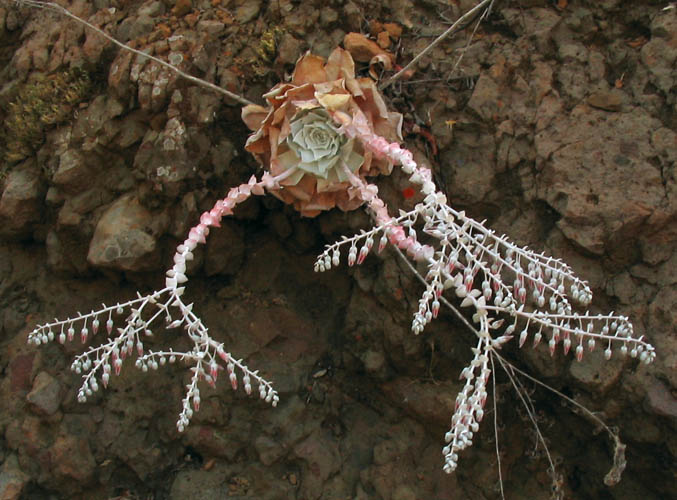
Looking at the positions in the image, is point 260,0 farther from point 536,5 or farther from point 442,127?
point 536,5

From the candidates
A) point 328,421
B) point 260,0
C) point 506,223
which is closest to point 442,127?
point 506,223

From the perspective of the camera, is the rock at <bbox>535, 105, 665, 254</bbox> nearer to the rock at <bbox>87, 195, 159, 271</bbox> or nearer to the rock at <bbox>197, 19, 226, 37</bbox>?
the rock at <bbox>197, 19, 226, 37</bbox>

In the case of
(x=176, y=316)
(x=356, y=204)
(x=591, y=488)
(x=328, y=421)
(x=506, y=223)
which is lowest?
(x=591, y=488)

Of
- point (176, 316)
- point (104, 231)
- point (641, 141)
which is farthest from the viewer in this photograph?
point (176, 316)

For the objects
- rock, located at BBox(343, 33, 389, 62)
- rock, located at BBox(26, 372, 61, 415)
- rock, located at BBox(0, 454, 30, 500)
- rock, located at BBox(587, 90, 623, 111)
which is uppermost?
rock, located at BBox(343, 33, 389, 62)

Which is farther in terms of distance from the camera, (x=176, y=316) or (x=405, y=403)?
(x=176, y=316)

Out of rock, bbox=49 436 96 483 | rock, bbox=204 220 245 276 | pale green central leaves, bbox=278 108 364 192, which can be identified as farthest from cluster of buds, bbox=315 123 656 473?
rock, bbox=49 436 96 483
